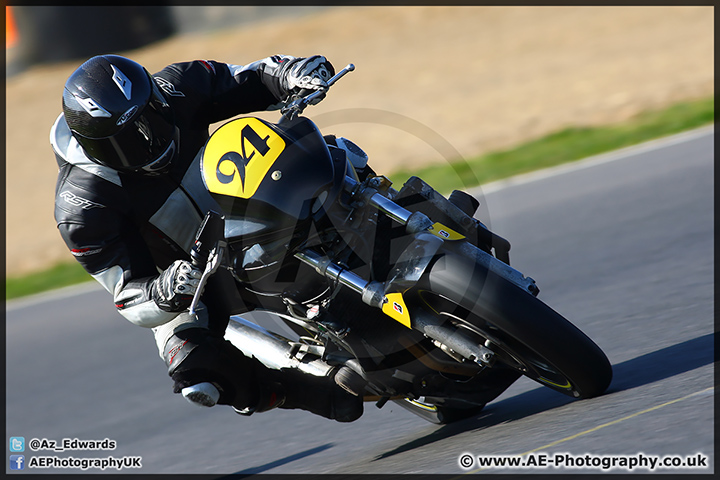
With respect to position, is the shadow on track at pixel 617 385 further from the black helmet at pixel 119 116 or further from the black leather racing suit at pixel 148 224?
the black helmet at pixel 119 116

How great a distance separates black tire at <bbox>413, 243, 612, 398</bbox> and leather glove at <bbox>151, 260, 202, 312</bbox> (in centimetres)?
77

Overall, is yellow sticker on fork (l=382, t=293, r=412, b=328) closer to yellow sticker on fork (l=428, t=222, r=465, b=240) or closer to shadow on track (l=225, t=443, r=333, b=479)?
yellow sticker on fork (l=428, t=222, r=465, b=240)

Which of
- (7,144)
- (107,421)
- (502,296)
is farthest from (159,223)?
(7,144)

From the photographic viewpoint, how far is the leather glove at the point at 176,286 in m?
3.04

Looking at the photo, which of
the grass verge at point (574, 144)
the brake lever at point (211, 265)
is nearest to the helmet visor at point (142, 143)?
the brake lever at point (211, 265)

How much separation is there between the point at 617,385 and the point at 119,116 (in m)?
2.18

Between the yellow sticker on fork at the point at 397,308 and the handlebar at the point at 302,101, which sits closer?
the yellow sticker on fork at the point at 397,308

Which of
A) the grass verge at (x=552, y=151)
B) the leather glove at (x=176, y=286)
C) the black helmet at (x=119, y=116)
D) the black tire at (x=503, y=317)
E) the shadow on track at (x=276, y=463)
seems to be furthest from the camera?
the grass verge at (x=552, y=151)

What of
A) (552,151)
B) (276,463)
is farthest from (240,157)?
(552,151)

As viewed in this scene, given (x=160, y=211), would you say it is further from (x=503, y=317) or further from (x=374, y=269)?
(x=503, y=317)

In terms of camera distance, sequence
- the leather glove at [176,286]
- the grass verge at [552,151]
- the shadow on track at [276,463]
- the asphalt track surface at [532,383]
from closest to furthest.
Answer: the leather glove at [176,286], the asphalt track surface at [532,383], the shadow on track at [276,463], the grass verge at [552,151]

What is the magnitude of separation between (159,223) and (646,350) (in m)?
2.17

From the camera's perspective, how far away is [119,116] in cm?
331

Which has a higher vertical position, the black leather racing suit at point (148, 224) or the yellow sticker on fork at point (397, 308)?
the yellow sticker on fork at point (397, 308)
